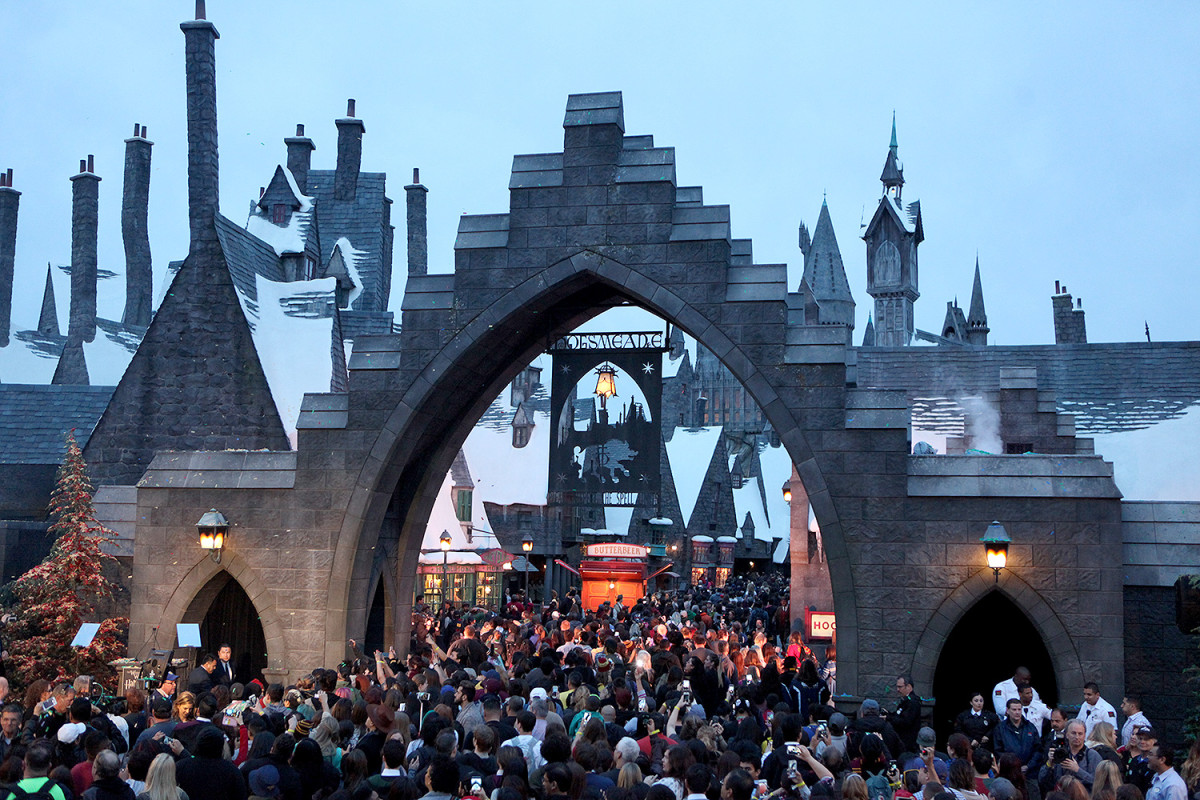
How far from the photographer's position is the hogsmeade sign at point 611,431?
1706cm

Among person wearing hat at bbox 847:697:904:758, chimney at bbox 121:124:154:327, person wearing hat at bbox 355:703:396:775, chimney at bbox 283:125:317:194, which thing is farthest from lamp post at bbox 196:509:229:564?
chimney at bbox 121:124:154:327

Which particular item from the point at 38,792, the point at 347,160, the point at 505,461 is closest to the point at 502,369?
the point at 38,792

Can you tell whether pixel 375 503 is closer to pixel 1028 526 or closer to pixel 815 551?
pixel 1028 526

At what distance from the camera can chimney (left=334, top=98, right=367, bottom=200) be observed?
3644 centimetres

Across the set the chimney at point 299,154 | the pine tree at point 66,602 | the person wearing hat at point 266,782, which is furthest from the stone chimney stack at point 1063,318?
the person wearing hat at point 266,782

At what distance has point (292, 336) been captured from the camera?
23.2 m

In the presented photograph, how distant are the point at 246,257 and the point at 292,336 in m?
2.18

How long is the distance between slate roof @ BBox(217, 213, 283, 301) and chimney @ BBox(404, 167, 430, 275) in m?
14.0

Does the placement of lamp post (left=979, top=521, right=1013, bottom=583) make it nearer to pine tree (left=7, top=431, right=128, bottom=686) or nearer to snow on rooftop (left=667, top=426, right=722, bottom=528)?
pine tree (left=7, top=431, right=128, bottom=686)

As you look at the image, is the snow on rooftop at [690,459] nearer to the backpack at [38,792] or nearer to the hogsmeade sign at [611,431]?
the hogsmeade sign at [611,431]

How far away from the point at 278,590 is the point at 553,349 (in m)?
5.41

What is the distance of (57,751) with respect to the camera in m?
7.81

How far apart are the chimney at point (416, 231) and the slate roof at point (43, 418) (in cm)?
1526

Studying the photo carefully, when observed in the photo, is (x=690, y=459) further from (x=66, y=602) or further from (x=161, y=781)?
(x=161, y=781)
